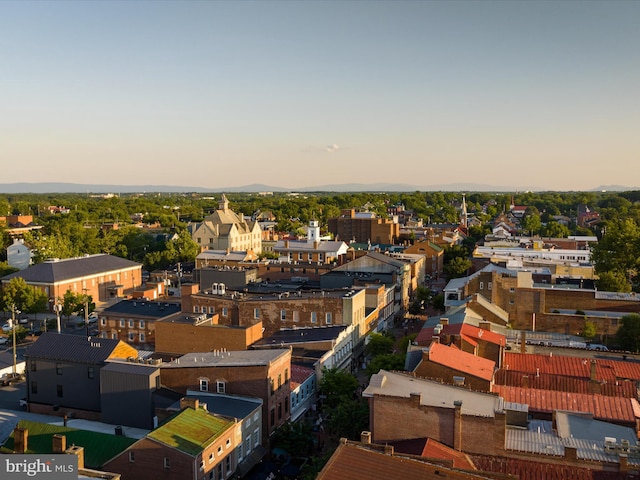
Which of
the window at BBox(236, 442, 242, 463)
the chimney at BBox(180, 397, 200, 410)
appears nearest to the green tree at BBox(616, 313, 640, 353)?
the window at BBox(236, 442, 242, 463)

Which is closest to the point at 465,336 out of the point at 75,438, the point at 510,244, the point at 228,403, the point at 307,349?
the point at 307,349

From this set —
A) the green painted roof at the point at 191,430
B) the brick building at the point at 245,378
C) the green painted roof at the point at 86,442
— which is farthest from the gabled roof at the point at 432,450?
the green painted roof at the point at 86,442

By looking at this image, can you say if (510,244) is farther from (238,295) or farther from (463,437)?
(463,437)

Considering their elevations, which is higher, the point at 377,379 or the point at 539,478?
the point at 377,379

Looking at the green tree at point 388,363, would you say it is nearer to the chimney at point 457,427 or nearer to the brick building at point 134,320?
the chimney at point 457,427

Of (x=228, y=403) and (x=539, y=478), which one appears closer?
(x=539, y=478)

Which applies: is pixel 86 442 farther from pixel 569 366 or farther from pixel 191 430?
pixel 569 366

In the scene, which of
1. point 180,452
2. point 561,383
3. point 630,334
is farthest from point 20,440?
point 630,334
